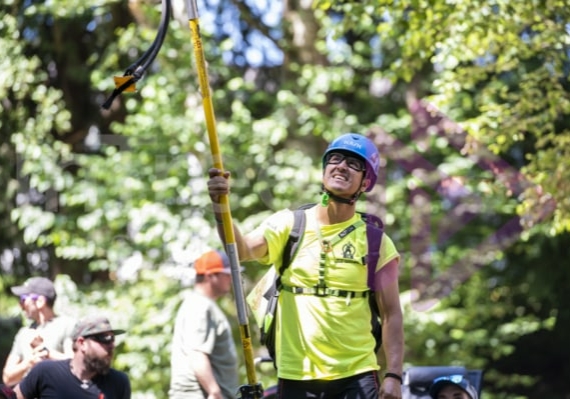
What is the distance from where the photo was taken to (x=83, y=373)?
732 cm

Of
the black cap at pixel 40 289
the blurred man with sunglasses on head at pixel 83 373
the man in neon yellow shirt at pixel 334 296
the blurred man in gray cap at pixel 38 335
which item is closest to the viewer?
the man in neon yellow shirt at pixel 334 296

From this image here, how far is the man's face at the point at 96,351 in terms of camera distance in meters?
7.30

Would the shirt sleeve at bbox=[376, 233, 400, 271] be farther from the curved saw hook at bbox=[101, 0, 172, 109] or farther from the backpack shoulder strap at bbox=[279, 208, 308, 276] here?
the curved saw hook at bbox=[101, 0, 172, 109]

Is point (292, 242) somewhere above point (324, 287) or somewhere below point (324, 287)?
above

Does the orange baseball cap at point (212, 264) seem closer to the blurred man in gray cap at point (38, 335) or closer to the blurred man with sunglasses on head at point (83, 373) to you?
the blurred man with sunglasses on head at point (83, 373)

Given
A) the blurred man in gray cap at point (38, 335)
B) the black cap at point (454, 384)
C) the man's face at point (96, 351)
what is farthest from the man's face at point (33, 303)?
the black cap at point (454, 384)

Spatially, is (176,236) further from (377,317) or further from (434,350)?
(377,317)

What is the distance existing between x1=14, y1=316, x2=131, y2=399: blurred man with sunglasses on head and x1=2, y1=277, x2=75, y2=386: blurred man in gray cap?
0.76m

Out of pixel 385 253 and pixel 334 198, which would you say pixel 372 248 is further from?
pixel 334 198

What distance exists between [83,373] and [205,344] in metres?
0.90

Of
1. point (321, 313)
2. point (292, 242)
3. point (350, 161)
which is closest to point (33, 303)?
point (292, 242)

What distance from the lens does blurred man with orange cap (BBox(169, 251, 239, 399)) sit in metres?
7.86

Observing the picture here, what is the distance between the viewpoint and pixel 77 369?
734 cm

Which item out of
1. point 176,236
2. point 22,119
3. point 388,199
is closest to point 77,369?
Result: point 176,236
